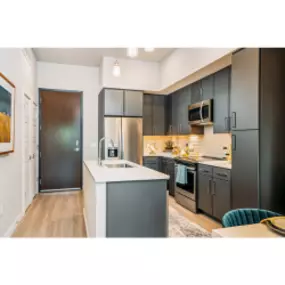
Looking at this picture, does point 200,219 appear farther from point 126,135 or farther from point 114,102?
point 114,102

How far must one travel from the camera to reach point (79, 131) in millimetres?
5551

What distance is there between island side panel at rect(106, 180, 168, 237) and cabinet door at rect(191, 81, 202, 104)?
238cm

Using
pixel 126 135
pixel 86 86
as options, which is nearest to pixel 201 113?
pixel 126 135

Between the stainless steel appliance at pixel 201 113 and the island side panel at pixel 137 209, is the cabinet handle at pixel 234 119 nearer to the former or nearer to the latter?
the stainless steel appliance at pixel 201 113

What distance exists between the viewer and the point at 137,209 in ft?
7.29

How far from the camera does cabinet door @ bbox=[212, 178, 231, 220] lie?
3047mm

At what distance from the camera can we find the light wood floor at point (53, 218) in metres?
3.00

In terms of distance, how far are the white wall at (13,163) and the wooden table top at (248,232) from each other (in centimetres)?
241

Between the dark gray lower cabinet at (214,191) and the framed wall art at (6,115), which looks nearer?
the framed wall art at (6,115)

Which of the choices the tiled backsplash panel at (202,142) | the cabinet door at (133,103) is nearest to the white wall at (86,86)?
the cabinet door at (133,103)
